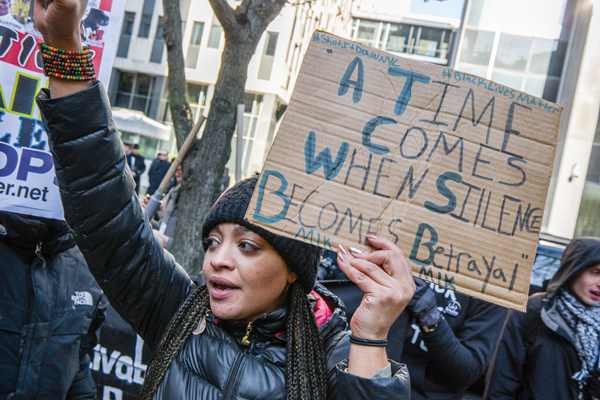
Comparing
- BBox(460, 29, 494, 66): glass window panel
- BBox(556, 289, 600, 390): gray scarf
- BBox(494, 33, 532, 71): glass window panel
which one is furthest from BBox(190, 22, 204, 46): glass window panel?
BBox(556, 289, 600, 390): gray scarf

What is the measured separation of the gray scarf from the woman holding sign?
5.78 feet

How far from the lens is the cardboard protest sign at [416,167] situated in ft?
4.27

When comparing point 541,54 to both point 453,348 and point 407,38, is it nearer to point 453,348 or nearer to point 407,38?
point 407,38

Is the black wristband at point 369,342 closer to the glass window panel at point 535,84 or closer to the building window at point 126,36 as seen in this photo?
the glass window panel at point 535,84

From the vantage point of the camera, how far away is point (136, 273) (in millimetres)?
1520

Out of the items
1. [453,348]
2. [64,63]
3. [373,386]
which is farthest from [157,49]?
[373,386]

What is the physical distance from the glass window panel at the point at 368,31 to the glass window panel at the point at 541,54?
10.2 m

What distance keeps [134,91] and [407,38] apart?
14662 mm

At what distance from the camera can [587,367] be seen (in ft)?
8.34

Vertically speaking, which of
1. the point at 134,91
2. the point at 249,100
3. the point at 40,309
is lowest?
the point at 40,309

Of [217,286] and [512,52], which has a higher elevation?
[512,52]

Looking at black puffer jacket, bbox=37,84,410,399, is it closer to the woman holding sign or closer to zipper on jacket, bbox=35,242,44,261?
the woman holding sign

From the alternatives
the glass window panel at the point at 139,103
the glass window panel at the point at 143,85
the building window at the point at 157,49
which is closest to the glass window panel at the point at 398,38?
the building window at the point at 157,49

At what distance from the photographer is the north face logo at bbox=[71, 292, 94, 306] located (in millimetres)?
2227
